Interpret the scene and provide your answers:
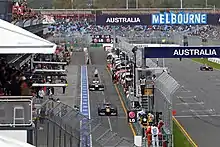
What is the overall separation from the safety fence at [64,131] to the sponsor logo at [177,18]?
110ft

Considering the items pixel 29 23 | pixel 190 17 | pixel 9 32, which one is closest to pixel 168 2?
pixel 190 17

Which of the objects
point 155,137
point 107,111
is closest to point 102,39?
point 107,111

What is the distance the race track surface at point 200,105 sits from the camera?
69.8ft

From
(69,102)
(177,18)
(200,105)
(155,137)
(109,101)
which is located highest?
(177,18)

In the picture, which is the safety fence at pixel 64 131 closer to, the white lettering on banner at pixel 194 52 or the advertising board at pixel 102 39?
the white lettering on banner at pixel 194 52

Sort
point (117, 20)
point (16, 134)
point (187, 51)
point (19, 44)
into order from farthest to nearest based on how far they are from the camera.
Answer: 1. point (117, 20)
2. point (187, 51)
3. point (16, 134)
4. point (19, 44)

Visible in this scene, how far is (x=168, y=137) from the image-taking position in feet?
54.6

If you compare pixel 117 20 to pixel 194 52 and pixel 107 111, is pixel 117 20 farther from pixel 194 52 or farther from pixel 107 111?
pixel 194 52

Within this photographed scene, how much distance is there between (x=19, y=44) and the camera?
8.36m

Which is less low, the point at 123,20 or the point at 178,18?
the point at 178,18

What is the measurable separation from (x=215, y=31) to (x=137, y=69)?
55770mm

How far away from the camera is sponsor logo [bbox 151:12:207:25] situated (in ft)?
151

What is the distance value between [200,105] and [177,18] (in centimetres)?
1889

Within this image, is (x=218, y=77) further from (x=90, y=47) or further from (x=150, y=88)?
(x=90, y=47)
